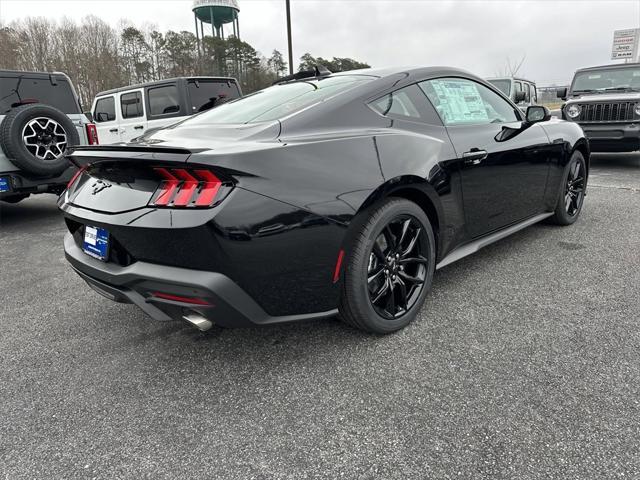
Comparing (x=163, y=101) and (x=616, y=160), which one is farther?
(x=616, y=160)

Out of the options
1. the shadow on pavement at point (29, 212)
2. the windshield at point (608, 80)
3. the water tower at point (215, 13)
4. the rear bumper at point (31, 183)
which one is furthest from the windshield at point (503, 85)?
the water tower at point (215, 13)

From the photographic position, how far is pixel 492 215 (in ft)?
9.82

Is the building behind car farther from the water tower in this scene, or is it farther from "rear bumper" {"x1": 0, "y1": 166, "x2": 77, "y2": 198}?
the water tower

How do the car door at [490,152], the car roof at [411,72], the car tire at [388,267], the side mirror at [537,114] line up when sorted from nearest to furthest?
the car tire at [388,267], the car roof at [411,72], the car door at [490,152], the side mirror at [537,114]

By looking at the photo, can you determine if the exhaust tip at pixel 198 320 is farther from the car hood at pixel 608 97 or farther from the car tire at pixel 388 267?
the car hood at pixel 608 97

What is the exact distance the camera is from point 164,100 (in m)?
8.00

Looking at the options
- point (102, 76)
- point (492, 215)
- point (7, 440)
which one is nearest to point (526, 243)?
point (492, 215)

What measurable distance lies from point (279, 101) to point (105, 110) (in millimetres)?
8203

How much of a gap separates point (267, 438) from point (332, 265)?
2.50ft

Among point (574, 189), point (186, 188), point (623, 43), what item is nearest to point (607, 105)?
point (574, 189)

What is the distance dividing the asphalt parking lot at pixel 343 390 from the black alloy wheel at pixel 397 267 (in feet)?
0.61

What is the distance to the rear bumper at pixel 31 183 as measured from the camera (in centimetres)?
494

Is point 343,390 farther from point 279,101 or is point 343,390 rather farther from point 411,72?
point 411,72

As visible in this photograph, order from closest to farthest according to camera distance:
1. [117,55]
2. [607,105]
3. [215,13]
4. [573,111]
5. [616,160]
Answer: [607,105]
[573,111]
[616,160]
[117,55]
[215,13]
